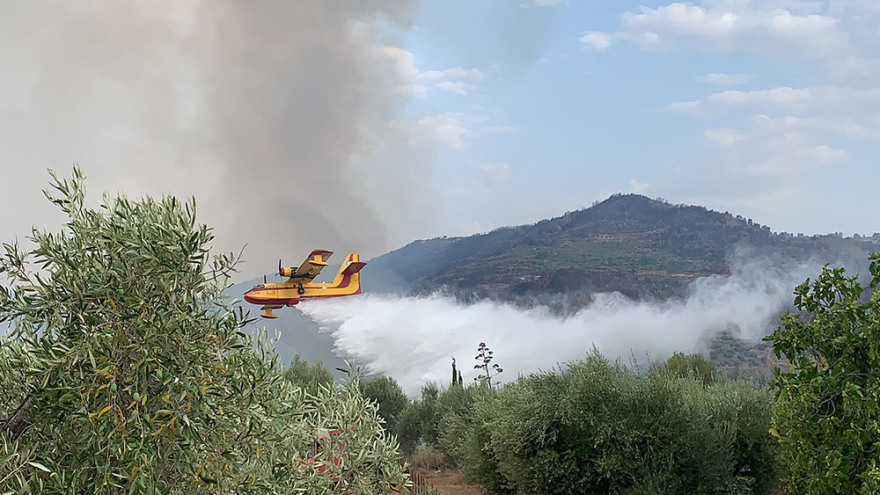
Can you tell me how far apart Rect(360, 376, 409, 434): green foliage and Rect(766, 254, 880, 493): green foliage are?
16706mm

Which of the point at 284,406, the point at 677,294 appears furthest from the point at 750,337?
the point at 284,406

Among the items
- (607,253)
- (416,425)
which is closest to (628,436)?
(416,425)

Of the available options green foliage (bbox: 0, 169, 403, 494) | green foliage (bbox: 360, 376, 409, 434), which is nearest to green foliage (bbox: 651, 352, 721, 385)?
green foliage (bbox: 360, 376, 409, 434)

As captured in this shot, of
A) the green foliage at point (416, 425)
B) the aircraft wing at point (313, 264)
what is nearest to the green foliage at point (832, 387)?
the green foliage at point (416, 425)

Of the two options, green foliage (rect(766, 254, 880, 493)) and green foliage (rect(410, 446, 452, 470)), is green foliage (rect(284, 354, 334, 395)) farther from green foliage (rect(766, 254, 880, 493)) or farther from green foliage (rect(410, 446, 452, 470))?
green foliage (rect(766, 254, 880, 493))

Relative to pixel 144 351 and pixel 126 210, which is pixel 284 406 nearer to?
pixel 144 351

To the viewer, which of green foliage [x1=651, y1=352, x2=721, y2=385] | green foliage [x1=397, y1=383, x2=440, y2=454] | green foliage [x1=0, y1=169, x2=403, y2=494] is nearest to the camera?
green foliage [x1=0, y1=169, x2=403, y2=494]

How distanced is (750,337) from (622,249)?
24.9 metres

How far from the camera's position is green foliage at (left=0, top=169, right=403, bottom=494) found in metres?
4.12

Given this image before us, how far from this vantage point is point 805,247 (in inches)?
3659

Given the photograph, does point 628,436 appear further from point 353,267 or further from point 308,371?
point 308,371

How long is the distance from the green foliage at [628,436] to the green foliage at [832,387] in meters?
2.97

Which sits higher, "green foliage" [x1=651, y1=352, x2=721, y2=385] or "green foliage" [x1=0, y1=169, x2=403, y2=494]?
"green foliage" [x1=0, y1=169, x2=403, y2=494]

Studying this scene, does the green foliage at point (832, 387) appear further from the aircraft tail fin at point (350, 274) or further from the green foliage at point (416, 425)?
the aircraft tail fin at point (350, 274)
